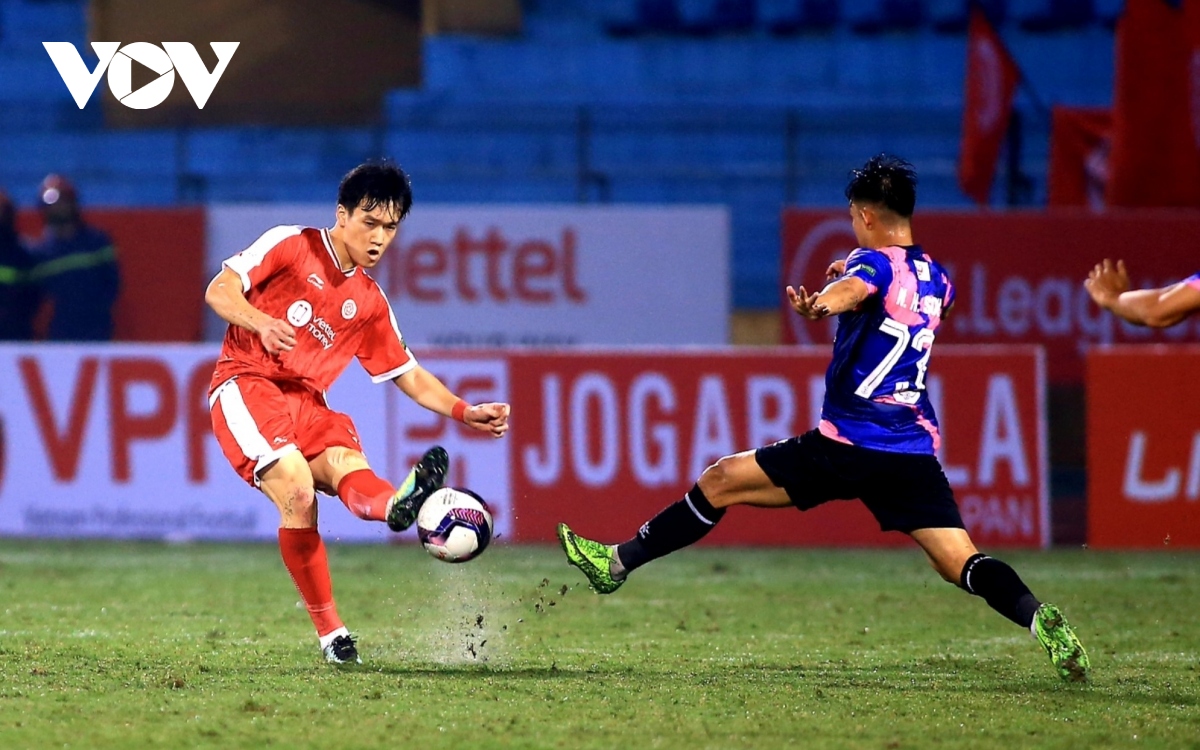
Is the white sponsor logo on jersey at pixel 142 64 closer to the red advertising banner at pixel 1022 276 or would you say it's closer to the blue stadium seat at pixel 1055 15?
the red advertising banner at pixel 1022 276

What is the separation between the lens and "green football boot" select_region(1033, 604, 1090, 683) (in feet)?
19.5

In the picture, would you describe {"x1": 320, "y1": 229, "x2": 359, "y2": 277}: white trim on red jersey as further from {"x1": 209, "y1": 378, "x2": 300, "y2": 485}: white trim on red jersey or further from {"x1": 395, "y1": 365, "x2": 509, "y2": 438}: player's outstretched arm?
{"x1": 209, "y1": 378, "x2": 300, "y2": 485}: white trim on red jersey

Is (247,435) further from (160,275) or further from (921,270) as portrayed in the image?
(160,275)

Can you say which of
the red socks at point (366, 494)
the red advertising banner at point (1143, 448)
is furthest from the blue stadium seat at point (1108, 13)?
the red socks at point (366, 494)

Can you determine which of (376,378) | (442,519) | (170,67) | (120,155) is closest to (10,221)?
(120,155)

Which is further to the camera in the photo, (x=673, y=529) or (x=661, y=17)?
(x=661, y=17)

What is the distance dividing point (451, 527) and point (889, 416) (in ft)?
5.23

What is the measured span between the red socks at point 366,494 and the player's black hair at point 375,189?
3.03 ft

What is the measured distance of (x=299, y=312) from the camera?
6.38m

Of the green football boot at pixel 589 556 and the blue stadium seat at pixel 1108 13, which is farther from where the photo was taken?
the blue stadium seat at pixel 1108 13

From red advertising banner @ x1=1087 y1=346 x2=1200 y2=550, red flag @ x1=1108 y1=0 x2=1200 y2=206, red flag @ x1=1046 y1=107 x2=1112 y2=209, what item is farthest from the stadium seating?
red advertising banner @ x1=1087 y1=346 x2=1200 y2=550

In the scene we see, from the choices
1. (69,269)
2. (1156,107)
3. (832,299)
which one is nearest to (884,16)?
(1156,107)

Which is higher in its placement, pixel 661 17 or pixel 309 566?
pixel 661 17

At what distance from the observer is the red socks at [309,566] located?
627cm
